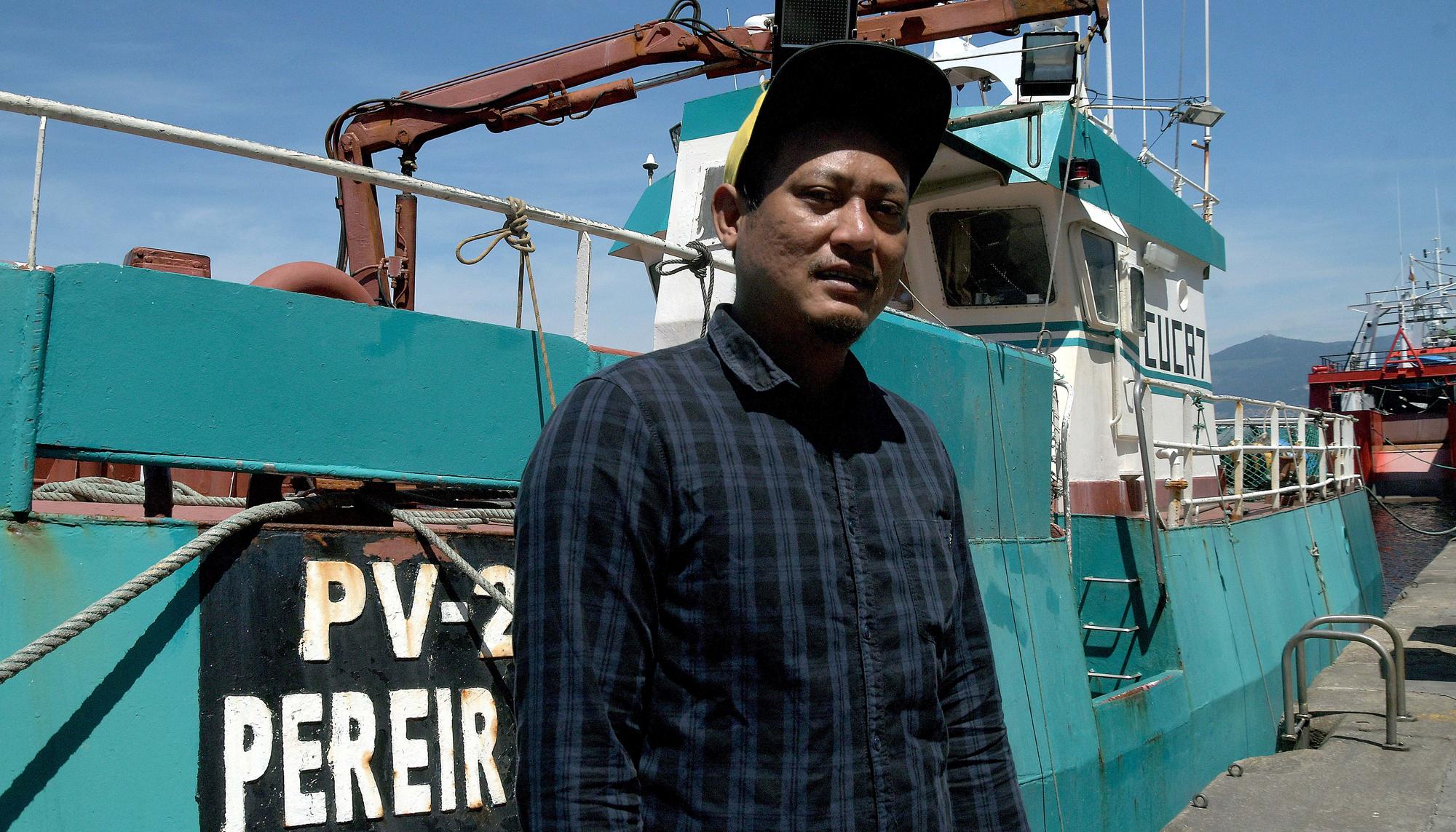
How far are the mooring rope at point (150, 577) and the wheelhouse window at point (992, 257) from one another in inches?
214

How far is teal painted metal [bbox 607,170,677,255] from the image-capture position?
845 centimetres

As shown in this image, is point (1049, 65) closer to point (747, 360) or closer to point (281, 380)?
point (281, 380)

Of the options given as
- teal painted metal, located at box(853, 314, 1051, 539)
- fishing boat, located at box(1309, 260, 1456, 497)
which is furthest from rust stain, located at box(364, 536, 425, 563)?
fishing boat, located at box(1309, 260, 1456, 497)

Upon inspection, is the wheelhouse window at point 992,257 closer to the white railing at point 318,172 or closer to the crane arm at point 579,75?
the crane arm at point 579,75

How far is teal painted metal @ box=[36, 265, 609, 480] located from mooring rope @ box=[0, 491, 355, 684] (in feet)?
0.42

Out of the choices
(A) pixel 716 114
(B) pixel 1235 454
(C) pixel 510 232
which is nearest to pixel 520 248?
(C) pixel 510 232

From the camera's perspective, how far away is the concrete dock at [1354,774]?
6.04 meters

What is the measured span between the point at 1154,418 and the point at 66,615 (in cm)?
778

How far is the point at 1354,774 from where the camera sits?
6.82 metres

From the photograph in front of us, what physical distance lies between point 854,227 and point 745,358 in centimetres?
25

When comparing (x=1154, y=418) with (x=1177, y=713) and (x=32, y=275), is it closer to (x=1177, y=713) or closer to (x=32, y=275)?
(x=1177, y=713)

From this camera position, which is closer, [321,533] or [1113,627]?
[321,533]

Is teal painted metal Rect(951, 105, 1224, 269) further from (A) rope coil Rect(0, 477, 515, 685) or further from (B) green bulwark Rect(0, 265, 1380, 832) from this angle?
(A) rope coil Rect(0, 477, 515, 685)

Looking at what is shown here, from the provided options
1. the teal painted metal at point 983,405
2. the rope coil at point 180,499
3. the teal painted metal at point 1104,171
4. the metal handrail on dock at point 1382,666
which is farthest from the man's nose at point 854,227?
the metal handrail on dock at point 1382,666
